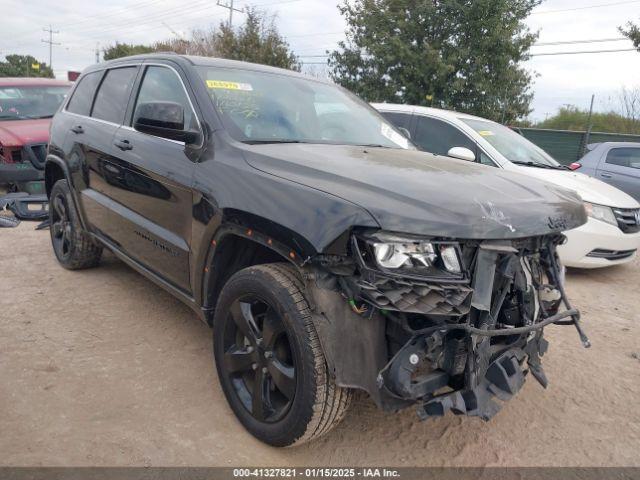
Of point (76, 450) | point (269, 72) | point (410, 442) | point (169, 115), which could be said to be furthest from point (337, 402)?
point (269, 72)

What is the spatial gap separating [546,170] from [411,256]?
4.75m

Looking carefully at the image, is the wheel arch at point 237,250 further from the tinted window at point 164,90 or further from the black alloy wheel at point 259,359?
the tinted window at point 164,90

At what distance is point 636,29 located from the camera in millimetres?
14938

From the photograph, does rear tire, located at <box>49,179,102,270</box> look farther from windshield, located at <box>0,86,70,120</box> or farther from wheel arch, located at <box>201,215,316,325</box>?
windshield, located at <box>0,86,70,120</box>

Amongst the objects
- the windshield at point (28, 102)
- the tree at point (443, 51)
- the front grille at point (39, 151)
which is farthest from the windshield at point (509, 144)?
the tree at point (443, 51)

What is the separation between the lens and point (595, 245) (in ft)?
18.2

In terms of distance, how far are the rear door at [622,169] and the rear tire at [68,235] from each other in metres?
7.74

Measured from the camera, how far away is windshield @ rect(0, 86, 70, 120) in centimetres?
867

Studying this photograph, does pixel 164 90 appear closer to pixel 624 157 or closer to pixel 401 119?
pixel 401 119

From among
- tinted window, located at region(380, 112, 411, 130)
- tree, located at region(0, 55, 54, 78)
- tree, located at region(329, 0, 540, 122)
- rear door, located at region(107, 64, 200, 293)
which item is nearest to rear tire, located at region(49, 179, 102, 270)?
rear door, located at region(107, 64, 200, 293)

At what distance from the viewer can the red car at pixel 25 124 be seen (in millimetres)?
7742

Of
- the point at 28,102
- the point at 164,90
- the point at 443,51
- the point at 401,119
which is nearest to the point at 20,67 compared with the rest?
the point at 443,51

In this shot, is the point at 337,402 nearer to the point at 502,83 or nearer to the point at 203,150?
the point at 203,150

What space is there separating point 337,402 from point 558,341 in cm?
245
